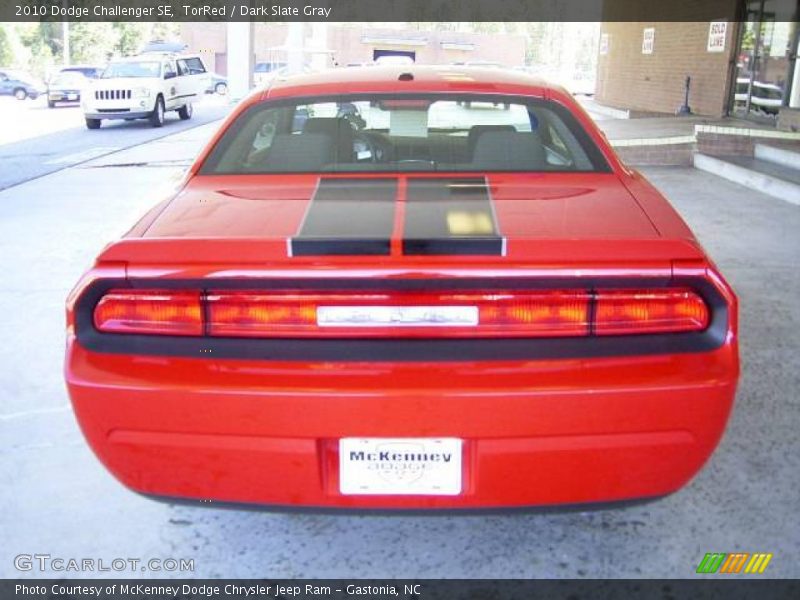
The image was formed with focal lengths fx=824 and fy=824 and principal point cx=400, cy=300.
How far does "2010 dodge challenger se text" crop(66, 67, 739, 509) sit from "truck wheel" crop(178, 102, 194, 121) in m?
20.2

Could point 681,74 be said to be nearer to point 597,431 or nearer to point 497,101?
point 497,101

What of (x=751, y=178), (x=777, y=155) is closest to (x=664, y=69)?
(x=777, y=155)

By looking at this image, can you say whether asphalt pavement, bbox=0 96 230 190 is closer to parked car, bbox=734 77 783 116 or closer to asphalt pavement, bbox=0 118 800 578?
asphalt pavement, bbox=0 118 800 578

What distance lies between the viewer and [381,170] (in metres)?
3.04

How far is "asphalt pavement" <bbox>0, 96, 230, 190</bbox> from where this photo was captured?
39.6 feet

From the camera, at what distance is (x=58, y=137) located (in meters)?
16.8

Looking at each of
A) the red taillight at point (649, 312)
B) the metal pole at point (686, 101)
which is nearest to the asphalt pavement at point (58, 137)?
the red taillight at point (649, 312)

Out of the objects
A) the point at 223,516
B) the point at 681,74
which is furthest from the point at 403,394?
the point at 681,74

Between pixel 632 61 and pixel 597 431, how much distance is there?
2128cm

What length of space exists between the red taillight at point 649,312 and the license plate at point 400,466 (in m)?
0.50

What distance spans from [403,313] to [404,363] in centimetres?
13

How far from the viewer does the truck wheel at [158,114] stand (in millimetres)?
19156

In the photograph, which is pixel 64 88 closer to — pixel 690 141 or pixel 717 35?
pixel 717 35

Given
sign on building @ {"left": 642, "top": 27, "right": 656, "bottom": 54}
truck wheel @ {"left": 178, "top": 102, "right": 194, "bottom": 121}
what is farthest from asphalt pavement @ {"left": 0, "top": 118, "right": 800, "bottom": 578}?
truck wheel @ {"left": 178, "top": 102, "right": 194, "bottom": 121}
